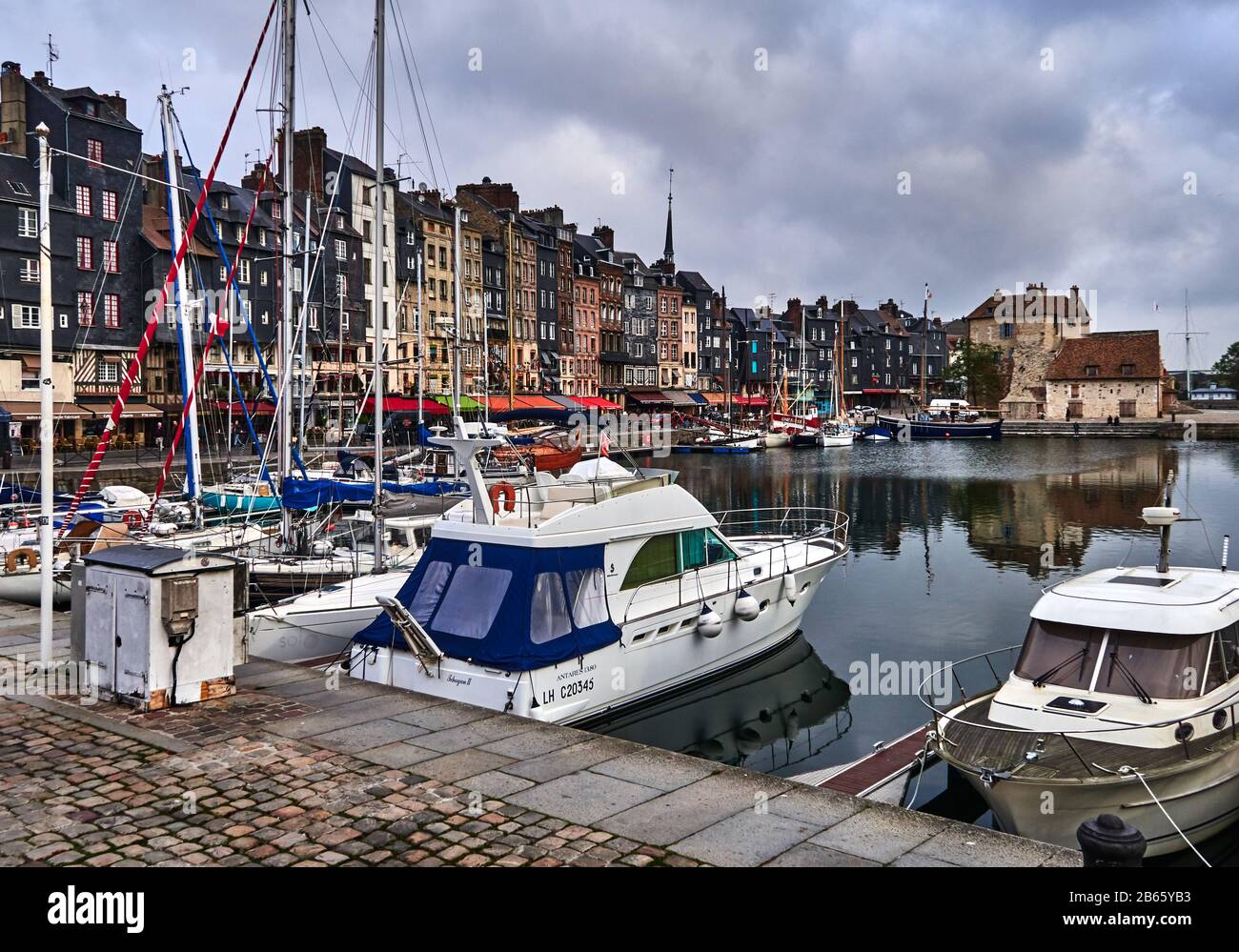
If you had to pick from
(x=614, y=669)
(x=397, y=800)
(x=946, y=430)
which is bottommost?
(x=614, y=669)

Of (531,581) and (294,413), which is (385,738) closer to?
(531,581)

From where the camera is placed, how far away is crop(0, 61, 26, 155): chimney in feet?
182

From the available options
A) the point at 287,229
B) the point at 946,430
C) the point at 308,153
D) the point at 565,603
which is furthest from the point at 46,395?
the point at 946,430

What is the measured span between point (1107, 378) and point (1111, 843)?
119 metres

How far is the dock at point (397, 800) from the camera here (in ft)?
23.8

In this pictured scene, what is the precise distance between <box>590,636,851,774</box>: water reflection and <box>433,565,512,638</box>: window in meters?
2.67

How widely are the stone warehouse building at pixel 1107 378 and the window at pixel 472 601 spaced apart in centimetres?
11288

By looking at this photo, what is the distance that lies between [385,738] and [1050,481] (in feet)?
184

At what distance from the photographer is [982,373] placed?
418ft

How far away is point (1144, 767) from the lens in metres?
10.8

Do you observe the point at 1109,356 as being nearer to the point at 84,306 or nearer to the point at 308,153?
the point at 308,153

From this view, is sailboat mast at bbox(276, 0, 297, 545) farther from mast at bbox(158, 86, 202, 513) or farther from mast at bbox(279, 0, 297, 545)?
mast at bbox(158, 86, 202, 513)
